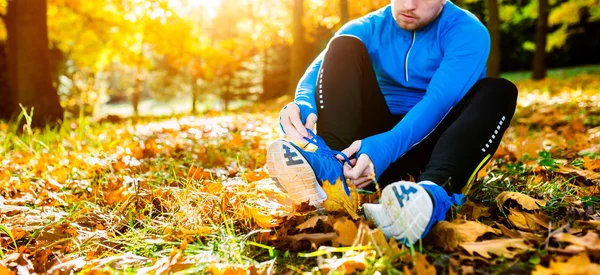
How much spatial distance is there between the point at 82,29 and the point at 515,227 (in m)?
9.80

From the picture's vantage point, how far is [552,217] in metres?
1.56

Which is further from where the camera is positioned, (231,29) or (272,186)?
(231,29)

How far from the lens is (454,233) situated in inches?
52.4

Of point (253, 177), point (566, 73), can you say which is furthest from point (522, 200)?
point (566, 73)

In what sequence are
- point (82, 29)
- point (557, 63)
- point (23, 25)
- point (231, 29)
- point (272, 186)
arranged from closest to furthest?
1. point (272, 186)
2. point (23, 25)
3. point (82, 29)
4. point (557, 63)
5. point (231, 29)

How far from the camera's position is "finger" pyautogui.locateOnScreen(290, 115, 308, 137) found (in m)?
1.87

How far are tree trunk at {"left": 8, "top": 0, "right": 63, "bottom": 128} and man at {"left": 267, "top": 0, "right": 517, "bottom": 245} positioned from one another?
474cm

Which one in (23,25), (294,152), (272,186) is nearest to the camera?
(294,152)

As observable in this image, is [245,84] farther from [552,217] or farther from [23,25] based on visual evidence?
[552,217]

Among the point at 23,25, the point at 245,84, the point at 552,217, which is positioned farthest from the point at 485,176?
the point at 245,84

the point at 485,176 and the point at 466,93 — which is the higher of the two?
the point at 466,93

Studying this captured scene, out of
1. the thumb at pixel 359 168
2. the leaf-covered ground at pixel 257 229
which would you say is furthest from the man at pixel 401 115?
the leaf-covered ground at pixel 257 229

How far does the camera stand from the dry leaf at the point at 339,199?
1.60m

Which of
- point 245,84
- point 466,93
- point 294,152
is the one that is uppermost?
point 466,93
